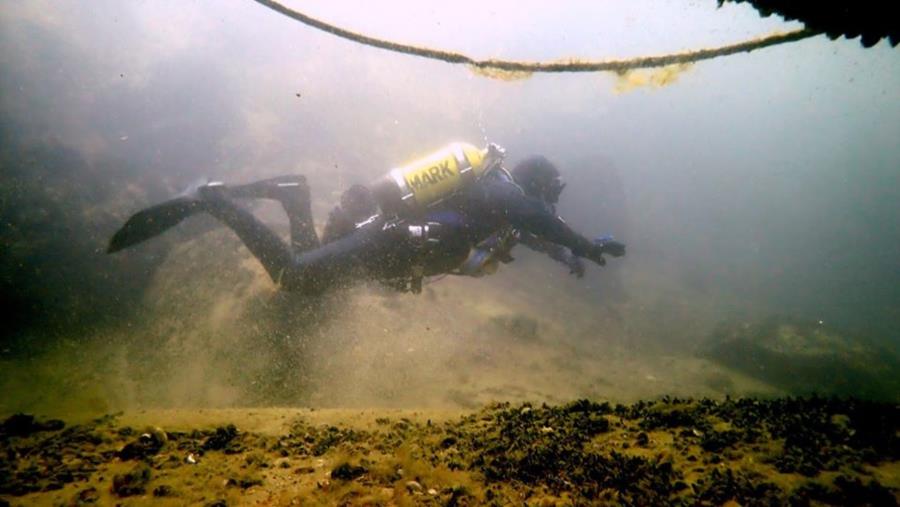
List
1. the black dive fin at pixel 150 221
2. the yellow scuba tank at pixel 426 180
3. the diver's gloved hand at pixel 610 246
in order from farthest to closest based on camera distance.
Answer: the diver's gloved hand at pixel 610 246 < the yellow scuba tank at pixel 426 180 < the black dive fin at pixel 150 221

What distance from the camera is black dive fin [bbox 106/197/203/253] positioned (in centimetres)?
522

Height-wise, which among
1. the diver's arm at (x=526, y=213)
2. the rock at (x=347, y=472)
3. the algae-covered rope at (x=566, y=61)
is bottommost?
the rock at (x=347, y=472)

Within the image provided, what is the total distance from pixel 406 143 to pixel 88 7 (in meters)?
15.4

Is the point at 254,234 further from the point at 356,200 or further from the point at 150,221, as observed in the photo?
the point at 356,200

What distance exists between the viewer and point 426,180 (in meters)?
5.62

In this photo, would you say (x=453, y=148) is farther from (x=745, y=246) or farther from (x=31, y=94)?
(x=745, y=246)

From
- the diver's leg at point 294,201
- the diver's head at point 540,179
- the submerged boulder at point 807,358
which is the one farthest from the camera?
the submerged boulder at point 807,358

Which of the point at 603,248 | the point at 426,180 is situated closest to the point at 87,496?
the point at 426,180

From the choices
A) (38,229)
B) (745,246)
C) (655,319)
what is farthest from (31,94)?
(745,246)

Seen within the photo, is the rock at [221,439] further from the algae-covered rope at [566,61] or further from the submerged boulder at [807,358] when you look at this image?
the submerged boulder at [807,358]

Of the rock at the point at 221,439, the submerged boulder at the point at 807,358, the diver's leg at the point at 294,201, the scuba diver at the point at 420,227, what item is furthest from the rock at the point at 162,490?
the submerged boulder at the point at 807,358

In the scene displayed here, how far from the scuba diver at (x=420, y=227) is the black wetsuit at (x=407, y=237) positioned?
0.01m

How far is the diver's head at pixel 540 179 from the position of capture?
648 cm

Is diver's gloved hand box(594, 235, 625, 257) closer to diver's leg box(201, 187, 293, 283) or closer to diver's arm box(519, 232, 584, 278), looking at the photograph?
diver's arm box(519, 232, 584, 278)
